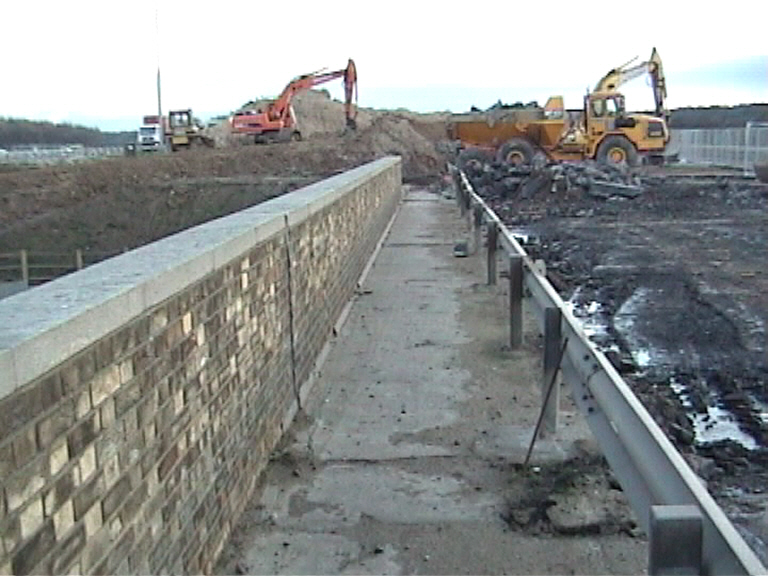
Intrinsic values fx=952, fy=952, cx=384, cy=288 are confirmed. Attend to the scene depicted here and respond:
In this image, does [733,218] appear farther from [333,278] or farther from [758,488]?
[758,488]

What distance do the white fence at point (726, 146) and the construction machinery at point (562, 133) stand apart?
26.2ft

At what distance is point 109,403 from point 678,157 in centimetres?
5459

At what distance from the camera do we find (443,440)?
5.87 m

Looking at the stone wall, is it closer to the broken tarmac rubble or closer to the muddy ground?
the muddy ground

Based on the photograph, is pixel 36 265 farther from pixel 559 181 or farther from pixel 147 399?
pixel 147 399

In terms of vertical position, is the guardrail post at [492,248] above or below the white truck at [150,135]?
below

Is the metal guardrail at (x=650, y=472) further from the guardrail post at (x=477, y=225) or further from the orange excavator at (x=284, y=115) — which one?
the orange excavator at (x=284, y=115)

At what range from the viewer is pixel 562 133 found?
35.8 meters

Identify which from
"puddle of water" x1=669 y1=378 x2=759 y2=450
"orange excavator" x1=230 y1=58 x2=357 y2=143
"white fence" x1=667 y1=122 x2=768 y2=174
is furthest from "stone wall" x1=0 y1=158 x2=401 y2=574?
"orange excavator" x1=230 y1=58 x2=357 y2=143

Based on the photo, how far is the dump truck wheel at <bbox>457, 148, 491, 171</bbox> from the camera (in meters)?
35.2

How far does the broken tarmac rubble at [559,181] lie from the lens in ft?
93.8

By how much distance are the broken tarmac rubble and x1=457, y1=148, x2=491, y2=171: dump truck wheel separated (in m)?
1.94

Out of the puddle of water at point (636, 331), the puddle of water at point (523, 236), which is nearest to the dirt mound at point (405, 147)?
the puddle of water at point (523, 236)

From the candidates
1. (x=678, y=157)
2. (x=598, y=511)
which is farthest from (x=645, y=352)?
(x=678, y=157)
